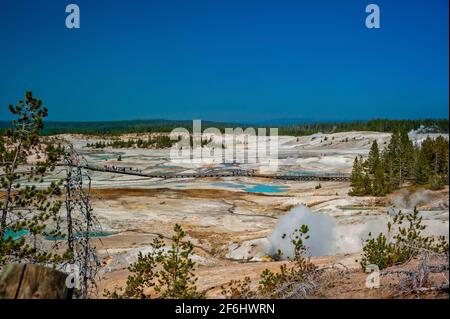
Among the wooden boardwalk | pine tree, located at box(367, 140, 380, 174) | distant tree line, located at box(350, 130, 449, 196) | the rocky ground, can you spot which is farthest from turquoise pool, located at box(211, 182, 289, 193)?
pine tree, located at box(367, 140, 380, 174)

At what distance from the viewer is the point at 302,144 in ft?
327

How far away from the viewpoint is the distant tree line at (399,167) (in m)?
7.29

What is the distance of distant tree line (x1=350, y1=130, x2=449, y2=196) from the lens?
7.29 meters

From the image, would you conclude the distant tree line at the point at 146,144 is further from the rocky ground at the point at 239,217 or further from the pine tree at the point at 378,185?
the pine tree at the point at 378,185

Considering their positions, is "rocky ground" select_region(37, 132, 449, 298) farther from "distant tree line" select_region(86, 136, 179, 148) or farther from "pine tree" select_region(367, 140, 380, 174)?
"distant tree line" select_region(86, 136, 179, 148)

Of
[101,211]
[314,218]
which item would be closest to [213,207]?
[101,211]

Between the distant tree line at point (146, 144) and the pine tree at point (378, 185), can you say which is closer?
the pine tree at point (378, 185)

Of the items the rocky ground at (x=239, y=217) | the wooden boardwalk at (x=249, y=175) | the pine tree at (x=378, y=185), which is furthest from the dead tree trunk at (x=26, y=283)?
the wooden boardwalk at (x=249, y=175)

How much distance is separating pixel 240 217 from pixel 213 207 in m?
3.77

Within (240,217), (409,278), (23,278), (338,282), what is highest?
(23,278)

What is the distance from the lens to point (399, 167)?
1364 centimetres

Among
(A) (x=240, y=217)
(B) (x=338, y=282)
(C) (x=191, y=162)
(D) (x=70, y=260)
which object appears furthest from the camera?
(C) (x=191, y=162)

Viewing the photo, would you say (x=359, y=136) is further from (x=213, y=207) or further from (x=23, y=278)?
(x=23, y=278)

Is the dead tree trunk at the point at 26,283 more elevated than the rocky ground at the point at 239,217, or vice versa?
the dead tree trunk at the point at 26,283
